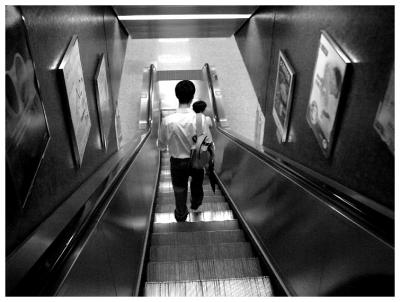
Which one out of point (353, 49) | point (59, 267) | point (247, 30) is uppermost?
point (247, 30)

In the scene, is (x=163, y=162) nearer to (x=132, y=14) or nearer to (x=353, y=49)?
(x=132, y=14)

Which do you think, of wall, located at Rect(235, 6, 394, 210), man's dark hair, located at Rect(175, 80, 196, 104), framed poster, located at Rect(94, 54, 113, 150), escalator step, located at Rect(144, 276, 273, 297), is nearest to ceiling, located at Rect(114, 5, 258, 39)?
framed poster, located at Rect(94, 54, 113, 150)

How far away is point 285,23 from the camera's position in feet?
11.4

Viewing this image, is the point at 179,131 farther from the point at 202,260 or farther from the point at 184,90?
the point at 202,260

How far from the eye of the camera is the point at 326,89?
8.07 ft

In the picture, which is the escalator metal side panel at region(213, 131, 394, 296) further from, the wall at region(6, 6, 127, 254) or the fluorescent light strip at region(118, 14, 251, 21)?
the fluorescent light strip at region(118, 14, 251, 21)

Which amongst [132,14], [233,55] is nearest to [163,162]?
[132,14]

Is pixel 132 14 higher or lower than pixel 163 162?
higher

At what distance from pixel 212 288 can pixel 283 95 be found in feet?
7.52

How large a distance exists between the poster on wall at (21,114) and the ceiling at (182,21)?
3.06 metres

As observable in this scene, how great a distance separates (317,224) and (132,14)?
4.56 m

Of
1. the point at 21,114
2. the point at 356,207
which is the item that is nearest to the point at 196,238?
the point at 356,207

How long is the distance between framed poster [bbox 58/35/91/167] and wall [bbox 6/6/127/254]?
0.06m

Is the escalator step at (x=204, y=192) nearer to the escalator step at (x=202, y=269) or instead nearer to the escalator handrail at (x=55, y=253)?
the escalator step at (x=202, y=269)
